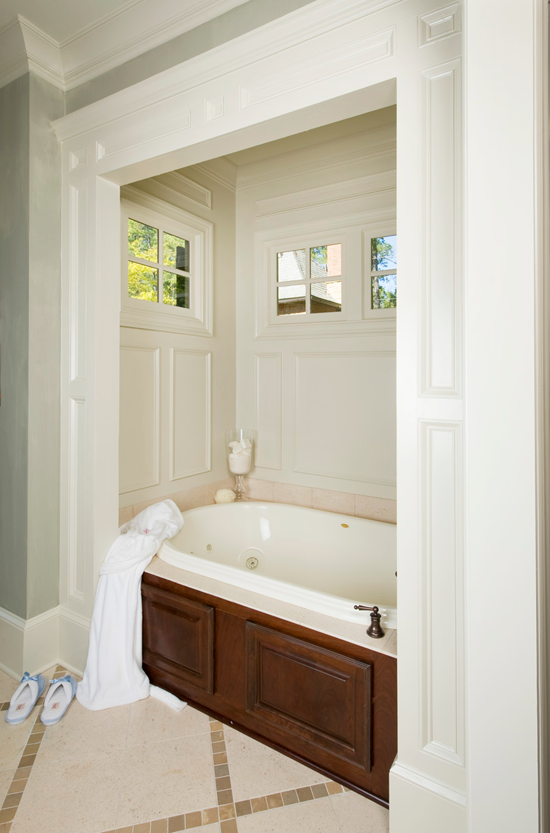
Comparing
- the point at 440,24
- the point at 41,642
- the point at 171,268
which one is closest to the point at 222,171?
the point at 171,268

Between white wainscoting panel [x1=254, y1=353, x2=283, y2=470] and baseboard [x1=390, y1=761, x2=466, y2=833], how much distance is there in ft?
6.25

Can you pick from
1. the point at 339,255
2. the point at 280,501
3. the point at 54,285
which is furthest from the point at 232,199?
the point at 280,501

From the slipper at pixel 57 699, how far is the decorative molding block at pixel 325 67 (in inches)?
92.4

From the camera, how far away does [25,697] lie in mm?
1916

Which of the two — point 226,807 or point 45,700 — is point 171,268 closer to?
point 45,700

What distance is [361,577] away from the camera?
2479mm

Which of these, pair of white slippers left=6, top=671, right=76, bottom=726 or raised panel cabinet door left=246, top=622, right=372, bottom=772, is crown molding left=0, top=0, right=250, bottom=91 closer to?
raised panel cabinet door left=246, top=622, right=372, bottom=772

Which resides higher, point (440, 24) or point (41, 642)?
point (440, 24)

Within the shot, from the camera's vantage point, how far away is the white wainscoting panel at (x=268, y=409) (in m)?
3.04

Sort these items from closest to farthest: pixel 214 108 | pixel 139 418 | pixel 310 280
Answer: pixel 214 108
pixel 139 418
pixel 310 280

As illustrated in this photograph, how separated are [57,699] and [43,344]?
59.7 inches

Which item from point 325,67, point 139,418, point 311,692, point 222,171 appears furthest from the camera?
point 222,171

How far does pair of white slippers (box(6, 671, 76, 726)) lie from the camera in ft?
6.03

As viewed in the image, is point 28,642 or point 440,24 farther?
point 28,642
